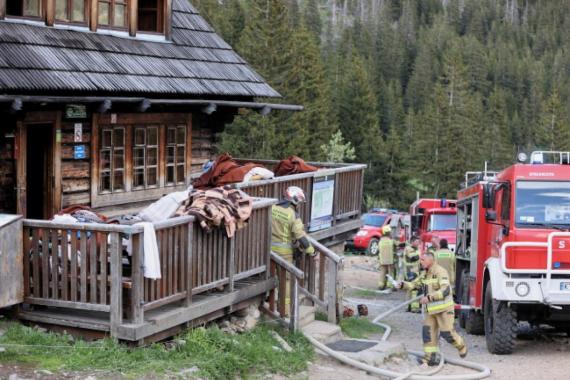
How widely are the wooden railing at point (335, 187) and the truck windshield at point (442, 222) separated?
8994 millimetres

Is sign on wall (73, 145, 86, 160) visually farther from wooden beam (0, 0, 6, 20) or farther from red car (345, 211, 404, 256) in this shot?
red car (345, 211, 404, 256)

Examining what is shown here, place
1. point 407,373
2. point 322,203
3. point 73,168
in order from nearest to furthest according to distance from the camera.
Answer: point 407,373, point 73,168, point 322,203

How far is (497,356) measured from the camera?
13.5m

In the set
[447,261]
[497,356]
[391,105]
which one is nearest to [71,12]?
[497,356]

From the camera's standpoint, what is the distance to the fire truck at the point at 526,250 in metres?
13.1

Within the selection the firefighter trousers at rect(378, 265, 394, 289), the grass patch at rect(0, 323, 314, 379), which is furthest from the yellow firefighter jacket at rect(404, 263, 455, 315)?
the firefighter trousers at rect(378, 265, 394, 289)

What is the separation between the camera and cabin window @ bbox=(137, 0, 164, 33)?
16.5m

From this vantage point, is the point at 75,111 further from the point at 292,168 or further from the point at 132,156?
the point at 292,168

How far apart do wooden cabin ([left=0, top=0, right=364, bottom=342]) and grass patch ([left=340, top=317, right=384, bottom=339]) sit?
1.64 feet

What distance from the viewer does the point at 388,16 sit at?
197 m

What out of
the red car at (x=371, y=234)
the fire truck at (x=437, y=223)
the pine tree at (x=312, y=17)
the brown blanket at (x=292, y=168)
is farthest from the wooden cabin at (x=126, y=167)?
the pine tree at (x=312, y=17)

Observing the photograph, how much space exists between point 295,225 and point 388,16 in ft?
623

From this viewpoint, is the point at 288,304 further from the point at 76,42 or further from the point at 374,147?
the point at 374,147

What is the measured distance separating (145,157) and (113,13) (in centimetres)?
251
